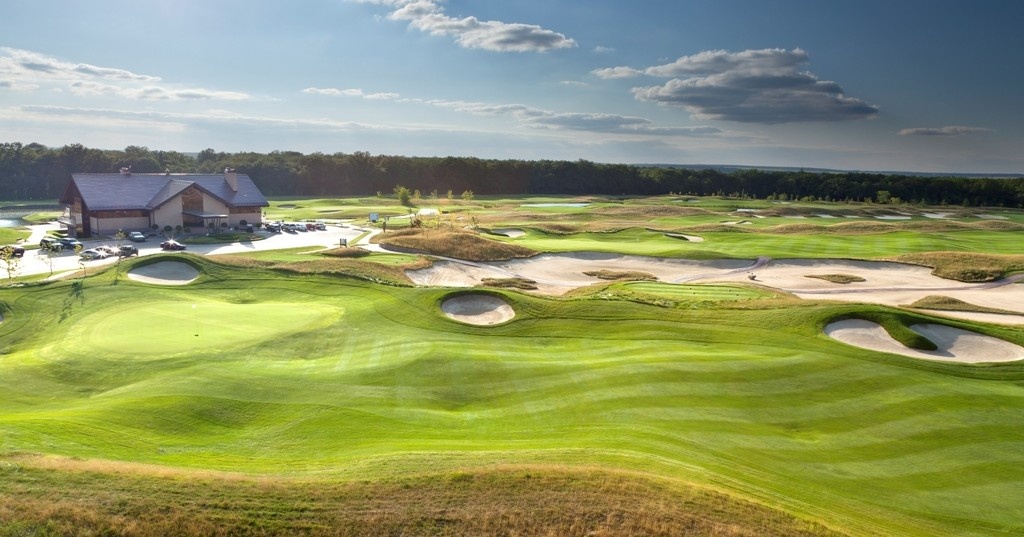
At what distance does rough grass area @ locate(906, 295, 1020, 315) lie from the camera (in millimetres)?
38094

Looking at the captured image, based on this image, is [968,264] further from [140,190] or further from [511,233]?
[140,190]

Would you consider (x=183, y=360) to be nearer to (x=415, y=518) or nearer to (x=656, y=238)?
(x=415, y=518)

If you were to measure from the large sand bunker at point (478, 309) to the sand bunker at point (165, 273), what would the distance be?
60.3ft

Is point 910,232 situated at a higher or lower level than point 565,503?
higher

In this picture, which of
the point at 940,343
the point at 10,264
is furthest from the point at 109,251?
the point at 940,343

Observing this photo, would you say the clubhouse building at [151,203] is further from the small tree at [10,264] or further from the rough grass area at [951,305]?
the rough grass area at [951,305]

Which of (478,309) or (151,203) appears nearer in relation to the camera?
(478,309)

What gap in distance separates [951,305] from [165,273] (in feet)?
166

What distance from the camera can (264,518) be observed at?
11406mm

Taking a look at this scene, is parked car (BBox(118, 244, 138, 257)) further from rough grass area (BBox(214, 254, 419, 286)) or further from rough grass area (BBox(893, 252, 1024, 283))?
rough grass area (BBox(893, 252, 1024, 283))

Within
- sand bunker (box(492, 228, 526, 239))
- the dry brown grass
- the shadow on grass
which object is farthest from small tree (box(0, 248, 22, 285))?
sand bunker (box(492, 228, 526, 239))

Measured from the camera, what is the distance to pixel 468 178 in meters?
157

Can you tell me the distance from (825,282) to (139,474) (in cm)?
4834

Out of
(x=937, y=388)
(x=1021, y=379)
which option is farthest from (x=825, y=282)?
(x=937, y=388)
